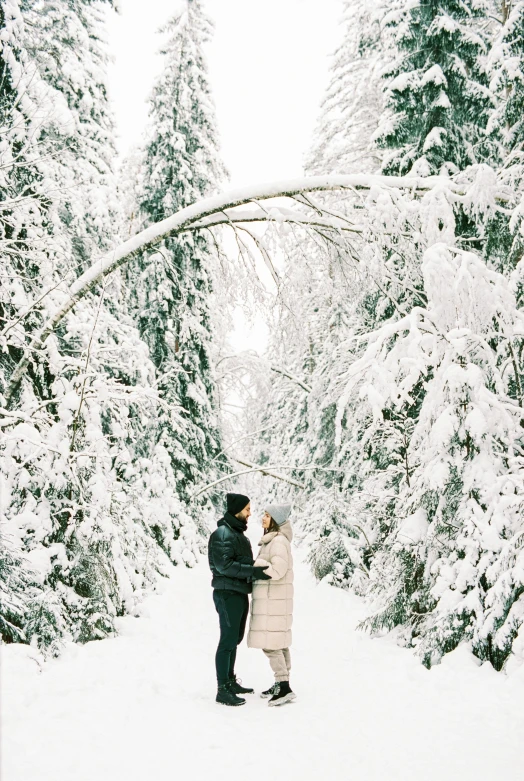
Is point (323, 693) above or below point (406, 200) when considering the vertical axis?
below

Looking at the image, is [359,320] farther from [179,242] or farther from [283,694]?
[283,694]

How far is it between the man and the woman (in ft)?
0.40

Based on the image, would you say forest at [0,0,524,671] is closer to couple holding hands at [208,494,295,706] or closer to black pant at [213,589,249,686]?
couple holding hands at [208,494,295,706]

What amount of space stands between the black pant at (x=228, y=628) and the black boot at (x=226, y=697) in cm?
5

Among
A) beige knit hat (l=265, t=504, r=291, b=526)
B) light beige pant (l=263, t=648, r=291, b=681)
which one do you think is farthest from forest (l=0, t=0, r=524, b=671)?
light beige pant (l=263, t=648, r=291, b=681)

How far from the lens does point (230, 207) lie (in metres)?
6.41

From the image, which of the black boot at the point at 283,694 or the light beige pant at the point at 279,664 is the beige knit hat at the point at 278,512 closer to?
the light beige pant at the point at 279,664

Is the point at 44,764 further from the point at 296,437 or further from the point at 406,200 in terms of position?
the point at 296,437

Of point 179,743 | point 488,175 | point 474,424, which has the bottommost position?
point 179,743

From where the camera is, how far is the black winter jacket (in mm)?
5426

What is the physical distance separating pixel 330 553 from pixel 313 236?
331 inches

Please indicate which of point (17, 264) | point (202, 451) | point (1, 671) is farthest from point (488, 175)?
point (202, 451)

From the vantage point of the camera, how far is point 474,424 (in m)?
5.99

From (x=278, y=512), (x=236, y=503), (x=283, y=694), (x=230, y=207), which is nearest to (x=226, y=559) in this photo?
(x=236, y=503)
